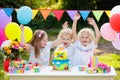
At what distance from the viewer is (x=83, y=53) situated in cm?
588

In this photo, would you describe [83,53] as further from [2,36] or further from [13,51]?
[2,36]

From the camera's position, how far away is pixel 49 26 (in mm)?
15219

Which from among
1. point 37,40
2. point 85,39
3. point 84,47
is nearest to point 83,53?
point 84,47

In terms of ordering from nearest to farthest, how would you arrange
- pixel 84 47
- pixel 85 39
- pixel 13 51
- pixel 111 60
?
pixel 13 51 → pixel 85 39 → pixel 84 47 → pixel 111 60

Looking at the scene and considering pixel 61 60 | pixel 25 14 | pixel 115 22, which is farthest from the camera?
pixel 25 14

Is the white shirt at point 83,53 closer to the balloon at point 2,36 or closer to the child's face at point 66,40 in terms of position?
the child's face at point 66,40

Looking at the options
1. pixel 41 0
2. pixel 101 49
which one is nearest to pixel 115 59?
pixel 101 49

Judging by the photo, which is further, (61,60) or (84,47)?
(84,47)

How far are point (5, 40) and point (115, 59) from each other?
3.29m

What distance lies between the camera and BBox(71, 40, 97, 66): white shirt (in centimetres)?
584

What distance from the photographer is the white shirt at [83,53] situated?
230 inches

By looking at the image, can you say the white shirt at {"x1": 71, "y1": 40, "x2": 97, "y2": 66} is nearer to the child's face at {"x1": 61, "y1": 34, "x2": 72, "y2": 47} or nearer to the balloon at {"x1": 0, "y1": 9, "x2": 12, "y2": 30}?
the child's face at {"x1": 61, "y1": 34, "x2": 72, "y2": 47}

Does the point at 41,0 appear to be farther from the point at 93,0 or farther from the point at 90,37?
the point at 90,37

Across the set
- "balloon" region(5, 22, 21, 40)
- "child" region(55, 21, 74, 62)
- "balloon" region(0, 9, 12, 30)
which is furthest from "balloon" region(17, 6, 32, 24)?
"child" region(55, 21, 74, 62)
